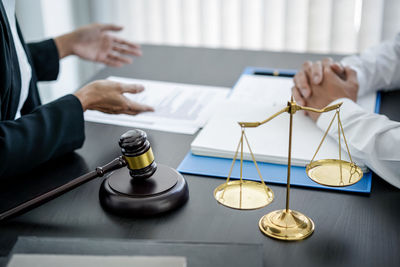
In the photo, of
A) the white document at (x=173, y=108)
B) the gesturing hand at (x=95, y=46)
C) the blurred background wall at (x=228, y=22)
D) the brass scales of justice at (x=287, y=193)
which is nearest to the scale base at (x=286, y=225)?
the brass scales of justice at (x=287, y=193)

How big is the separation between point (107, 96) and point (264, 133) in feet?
1.31

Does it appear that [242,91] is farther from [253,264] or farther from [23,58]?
[253,264]

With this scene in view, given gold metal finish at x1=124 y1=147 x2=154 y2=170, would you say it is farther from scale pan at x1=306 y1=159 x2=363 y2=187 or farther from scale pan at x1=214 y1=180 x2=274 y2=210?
scale pan at x1=306 y1=159 x2=363 y2=187

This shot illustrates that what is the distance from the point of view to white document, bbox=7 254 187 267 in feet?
2.38

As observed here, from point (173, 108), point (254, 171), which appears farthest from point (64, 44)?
point (254, 171)

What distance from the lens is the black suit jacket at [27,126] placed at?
1.08 metres

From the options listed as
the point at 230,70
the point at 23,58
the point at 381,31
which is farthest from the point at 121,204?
the point at 381,31

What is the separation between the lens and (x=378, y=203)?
981 millimetres

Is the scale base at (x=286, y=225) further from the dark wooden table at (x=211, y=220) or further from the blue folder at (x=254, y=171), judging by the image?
the blue folder at (x=254, y=171)

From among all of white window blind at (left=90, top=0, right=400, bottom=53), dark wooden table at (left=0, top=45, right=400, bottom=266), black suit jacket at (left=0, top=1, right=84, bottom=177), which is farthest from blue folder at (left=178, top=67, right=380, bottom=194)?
white window blind at (left=90, top=0, right=400, bottom=53)

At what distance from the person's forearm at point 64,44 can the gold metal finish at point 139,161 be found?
2.96 ft

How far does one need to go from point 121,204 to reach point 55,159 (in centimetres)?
32

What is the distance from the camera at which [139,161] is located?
962 millimetres

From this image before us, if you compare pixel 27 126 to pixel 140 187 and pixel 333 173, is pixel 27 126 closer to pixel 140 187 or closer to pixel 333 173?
pixel 140 187
